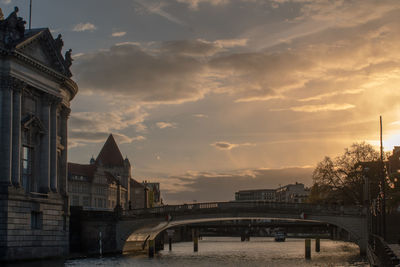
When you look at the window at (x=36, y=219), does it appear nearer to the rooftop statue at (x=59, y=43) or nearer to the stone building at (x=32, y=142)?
the stone building at (x=32, y=142)

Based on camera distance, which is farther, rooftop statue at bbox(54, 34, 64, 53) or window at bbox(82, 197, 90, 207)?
window at bbox(82, 197, 90, 207)

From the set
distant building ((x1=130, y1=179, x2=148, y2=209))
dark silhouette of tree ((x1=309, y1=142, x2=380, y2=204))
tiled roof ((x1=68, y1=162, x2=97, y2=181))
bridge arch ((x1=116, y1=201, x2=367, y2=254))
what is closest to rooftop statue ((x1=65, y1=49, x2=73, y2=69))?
bridge arch ((x1=116, y1=201, x2=367, y2=254))

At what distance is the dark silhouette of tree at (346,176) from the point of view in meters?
98.1

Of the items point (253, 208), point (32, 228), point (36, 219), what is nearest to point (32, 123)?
point (36, 219)

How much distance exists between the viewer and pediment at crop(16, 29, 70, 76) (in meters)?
53.0

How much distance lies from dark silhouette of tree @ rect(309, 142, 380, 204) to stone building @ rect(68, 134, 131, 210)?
150ft

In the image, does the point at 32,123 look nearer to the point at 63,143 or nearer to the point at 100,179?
the point at 63,143

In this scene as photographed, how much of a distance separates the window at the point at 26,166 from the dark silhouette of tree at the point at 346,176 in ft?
179

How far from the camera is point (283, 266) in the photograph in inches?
2206

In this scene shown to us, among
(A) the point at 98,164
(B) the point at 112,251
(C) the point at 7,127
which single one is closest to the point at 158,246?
(B) the point at 112,251

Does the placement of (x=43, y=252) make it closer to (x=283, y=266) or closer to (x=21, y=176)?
(x=21, y=176)

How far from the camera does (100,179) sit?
150 meters

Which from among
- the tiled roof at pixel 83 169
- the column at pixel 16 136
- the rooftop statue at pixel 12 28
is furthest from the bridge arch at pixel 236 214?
the tiled roof at pixel 83 169

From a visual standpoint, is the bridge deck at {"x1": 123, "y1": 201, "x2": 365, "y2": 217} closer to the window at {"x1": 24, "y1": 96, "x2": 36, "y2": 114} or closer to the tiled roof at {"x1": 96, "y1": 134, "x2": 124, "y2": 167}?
the window at {"x1": 24, "y1": 96, "x2": 36, "y2": 114}
